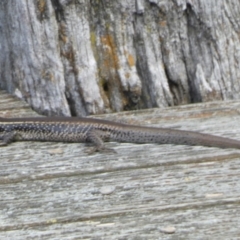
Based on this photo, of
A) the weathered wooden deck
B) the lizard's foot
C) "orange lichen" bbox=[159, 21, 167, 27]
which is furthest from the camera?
"orange lichen" bbox=[159, 21, 167, 27]

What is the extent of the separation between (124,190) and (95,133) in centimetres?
87

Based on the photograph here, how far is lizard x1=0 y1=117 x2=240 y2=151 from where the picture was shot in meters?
3.56

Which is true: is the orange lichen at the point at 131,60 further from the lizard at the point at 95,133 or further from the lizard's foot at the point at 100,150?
the lizard's foot at the point at 100,150

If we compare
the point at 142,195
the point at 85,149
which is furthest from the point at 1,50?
the point at 142,195

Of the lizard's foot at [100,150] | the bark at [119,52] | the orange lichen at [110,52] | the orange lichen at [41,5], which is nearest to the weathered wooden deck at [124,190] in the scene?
the lizard's foot at [100,150]

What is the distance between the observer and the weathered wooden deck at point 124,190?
270 centimetres

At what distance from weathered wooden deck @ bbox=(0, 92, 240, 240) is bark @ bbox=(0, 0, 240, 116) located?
255 millimetres

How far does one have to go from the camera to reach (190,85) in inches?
160

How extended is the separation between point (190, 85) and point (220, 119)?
29cm

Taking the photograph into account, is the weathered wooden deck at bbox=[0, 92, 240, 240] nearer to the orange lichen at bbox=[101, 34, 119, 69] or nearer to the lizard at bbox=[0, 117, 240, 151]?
the lizard at bbox=[0, 117, 240, 151]

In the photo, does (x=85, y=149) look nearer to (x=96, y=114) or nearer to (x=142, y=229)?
(x=96, y=114)

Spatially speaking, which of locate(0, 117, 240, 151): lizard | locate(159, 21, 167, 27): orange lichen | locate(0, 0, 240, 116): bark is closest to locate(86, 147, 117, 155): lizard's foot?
locate(0, 117, 240, 151): lizard

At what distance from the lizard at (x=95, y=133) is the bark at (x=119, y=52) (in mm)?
94

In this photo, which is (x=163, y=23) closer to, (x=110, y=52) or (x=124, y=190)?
(x=110, y=52)
